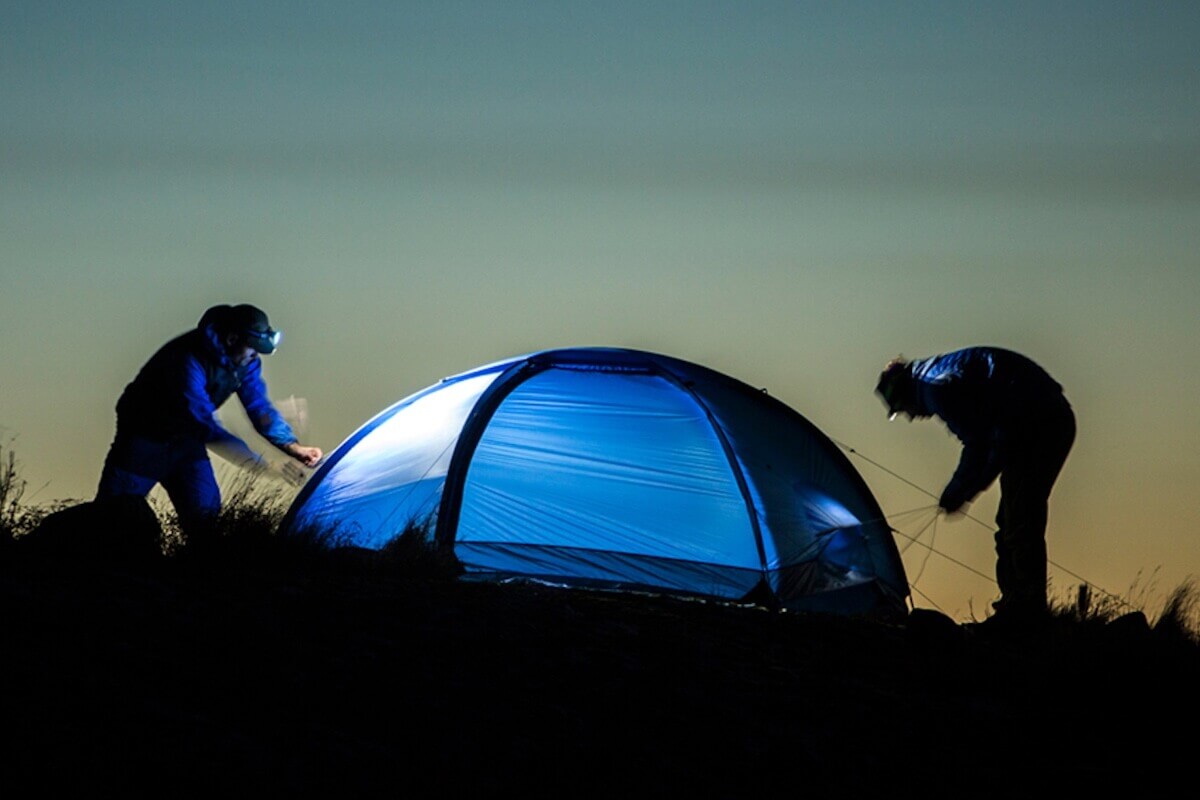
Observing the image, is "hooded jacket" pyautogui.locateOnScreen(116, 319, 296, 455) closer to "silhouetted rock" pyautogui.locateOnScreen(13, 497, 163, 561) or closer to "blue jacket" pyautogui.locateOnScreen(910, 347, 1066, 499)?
"silhouetted rock" pyautogui.locateOnScreen(13, 497, 163, 561)

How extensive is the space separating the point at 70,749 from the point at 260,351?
681 centimetres

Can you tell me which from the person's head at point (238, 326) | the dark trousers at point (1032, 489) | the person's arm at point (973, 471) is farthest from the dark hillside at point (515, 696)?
the person's head at point (238, 326)

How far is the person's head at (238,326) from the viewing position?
11031mm

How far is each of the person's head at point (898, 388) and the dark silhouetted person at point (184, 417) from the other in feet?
14.0

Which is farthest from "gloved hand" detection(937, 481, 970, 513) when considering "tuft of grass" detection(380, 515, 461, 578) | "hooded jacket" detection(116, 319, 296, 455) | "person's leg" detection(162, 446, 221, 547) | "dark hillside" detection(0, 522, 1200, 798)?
"person's leg" detection(162, 446, 221, 547)

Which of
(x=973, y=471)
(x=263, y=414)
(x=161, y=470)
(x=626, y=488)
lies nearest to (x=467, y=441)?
(x=626, y=488)

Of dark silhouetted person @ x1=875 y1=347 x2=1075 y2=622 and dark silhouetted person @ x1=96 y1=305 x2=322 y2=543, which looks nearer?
dark silhouetted person @ x1=875 y1=347 x2=1075 y2=622

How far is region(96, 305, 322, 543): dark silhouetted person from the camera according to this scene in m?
10.9

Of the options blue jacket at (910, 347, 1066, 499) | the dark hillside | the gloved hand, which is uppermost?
blue jacket at (910, 347, 1066, 499)

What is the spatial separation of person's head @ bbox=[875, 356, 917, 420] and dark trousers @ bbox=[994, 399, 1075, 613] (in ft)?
3.11

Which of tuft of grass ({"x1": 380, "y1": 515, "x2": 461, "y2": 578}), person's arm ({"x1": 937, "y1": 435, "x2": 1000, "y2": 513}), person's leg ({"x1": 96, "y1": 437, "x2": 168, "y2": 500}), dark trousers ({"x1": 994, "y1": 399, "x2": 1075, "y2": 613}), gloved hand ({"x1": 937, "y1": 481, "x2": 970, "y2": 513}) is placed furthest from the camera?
person's leg ({"x1": 96, "y1": 437, "x2": 168, "y2": 500})

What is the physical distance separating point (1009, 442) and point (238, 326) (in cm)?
523

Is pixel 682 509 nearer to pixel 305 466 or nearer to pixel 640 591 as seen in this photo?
pixel 640 591

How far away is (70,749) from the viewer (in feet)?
15.3
